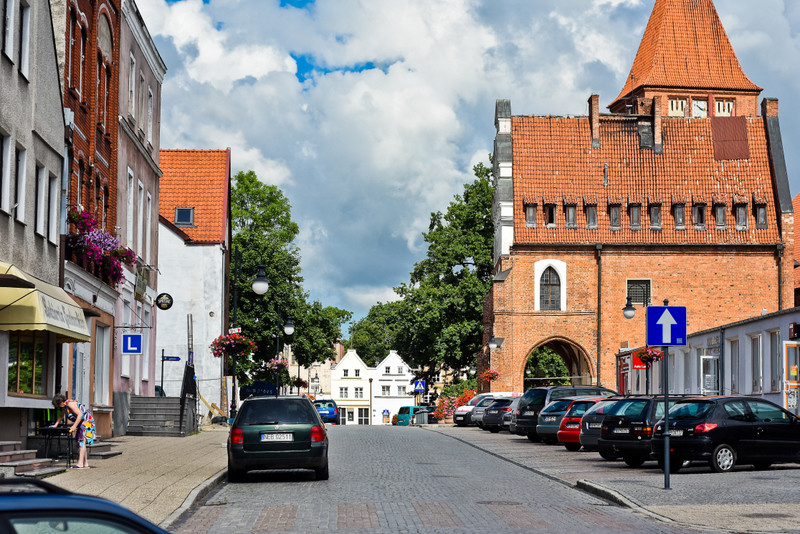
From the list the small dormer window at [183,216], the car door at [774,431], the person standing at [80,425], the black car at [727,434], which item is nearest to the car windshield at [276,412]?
the person standing at [80,425]

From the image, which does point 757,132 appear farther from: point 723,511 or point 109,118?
point 723,511

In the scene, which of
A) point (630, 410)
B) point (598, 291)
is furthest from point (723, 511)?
point (598, 291)

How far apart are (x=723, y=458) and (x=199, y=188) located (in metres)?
39.7

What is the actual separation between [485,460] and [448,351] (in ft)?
142

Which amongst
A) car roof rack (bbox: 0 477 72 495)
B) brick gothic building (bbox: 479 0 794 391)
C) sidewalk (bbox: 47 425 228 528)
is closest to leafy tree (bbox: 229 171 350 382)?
brick gothic building (bbox: 479 0 794 391)

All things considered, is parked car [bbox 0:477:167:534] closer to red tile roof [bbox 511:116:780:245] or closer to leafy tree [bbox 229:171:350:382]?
leafy tree [bbox 229:171:350:382]

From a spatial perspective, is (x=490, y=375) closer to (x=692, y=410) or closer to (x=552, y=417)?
(x=552, y=417)

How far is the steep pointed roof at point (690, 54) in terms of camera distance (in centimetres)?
8512

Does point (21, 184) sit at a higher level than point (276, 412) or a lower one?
higher

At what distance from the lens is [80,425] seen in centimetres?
1966

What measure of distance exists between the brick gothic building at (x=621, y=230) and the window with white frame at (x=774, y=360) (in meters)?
27.7

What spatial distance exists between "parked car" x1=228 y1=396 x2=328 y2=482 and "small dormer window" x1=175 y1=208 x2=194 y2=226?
123 feet

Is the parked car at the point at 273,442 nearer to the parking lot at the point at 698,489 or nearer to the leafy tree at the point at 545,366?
the parking lot at the point at 698,489

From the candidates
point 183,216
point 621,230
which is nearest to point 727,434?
point 183,216
